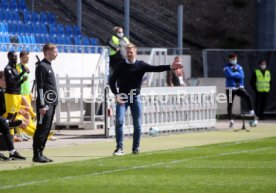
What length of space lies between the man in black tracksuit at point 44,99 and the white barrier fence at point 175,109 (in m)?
6.78

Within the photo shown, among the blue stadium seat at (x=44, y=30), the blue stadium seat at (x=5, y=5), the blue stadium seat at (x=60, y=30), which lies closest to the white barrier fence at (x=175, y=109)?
the blue stadium seat at (x=44, y=30)

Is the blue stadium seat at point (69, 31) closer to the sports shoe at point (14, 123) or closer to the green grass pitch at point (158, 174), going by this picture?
the green grass pitch at point (158, 174)

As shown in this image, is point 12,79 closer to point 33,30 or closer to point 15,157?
point 15,157

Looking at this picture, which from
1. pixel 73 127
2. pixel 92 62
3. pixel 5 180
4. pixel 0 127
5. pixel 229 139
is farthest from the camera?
pixel 92 62

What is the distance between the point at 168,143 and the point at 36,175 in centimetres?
801

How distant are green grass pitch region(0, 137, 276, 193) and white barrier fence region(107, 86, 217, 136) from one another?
20.0ft

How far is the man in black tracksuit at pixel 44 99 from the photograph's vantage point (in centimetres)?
1745

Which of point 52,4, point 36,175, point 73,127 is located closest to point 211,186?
point 36,175

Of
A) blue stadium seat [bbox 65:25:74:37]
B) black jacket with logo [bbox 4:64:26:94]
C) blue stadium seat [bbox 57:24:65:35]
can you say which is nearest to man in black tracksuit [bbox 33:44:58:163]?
black jacket with logo [bbox 4:64:26:94]

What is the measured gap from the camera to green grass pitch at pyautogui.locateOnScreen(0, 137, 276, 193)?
43.2 ft

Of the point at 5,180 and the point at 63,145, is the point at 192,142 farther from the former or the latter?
the point at 5,180

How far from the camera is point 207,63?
36.9 m

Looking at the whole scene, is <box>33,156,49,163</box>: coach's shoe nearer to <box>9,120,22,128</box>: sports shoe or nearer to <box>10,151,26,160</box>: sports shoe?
<box>10,151,26,160</box>: sports shoe

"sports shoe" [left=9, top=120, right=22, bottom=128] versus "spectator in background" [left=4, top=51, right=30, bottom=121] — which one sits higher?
"spectator in background" [left=4, top=51, right=30, bottom=121]
